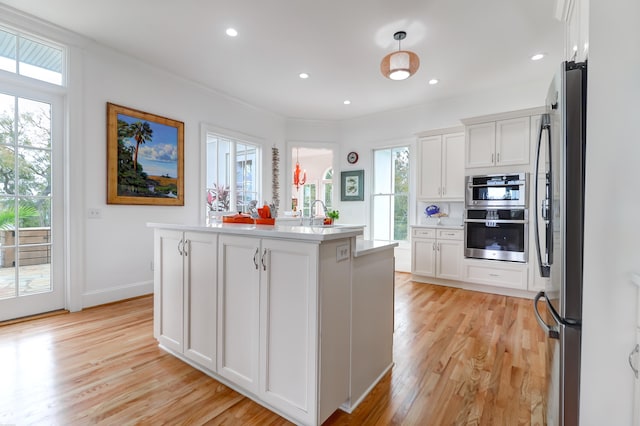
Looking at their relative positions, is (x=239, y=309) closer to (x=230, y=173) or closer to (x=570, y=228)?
(x=570, y=228)

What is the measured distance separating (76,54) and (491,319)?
5.22m

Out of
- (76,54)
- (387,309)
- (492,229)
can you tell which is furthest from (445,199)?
(76,54)


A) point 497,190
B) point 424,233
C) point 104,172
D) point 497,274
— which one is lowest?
point 497,274

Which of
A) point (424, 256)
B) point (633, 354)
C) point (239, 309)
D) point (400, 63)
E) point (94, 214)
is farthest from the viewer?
point (424, 256)

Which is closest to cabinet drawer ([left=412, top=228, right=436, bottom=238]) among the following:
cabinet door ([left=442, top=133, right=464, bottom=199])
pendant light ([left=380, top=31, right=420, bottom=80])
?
cabinet door ([left=442, top=133, right=464, bottom=199])

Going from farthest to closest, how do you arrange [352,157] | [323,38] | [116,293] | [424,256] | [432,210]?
[352,157], [432,210], [424,256], [116,293], [323,38]

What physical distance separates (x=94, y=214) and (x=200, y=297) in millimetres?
2272

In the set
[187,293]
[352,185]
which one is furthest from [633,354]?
[352,185]

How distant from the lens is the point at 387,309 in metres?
2.03

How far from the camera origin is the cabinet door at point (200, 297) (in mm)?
1905

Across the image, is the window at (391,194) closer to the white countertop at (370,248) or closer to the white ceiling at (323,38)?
the white ceiling at (323,38)

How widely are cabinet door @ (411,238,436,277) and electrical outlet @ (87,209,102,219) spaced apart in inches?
167

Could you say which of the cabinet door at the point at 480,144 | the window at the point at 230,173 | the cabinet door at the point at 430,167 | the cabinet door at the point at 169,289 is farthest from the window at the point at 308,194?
the cabinet door at the point at 169,289

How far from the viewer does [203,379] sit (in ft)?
6.38
